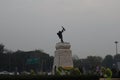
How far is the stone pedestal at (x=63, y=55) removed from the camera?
35.1 metres

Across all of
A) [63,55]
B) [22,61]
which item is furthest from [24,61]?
[63,55]

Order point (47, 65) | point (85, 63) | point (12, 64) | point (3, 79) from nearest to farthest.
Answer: point (3, 79) < point (12, 64) < point (47, 65) < point (85, 63)

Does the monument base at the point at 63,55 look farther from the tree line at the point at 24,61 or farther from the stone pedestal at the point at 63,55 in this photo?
the tree line at the point at 24,61

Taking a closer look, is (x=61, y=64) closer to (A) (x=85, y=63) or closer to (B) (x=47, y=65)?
(B) (x=47, y=65)

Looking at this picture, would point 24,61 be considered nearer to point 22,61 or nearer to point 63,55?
point 22,61

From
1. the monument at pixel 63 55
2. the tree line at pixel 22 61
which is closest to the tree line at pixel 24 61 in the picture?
the tree line at pixel 22 61

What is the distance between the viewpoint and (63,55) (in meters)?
35.1

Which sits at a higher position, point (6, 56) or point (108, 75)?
point (6, 56)

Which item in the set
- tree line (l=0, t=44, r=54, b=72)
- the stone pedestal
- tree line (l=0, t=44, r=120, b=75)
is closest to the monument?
the stone pedestal

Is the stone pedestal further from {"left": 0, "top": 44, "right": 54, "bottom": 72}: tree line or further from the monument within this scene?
{"left": 0, "top": 44, "right": 54, "bottom": 72}: tree line

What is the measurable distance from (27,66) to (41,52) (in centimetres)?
738

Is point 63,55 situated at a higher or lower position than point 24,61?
lower

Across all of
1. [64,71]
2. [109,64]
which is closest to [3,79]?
[64,71]

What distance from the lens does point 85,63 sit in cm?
10075
